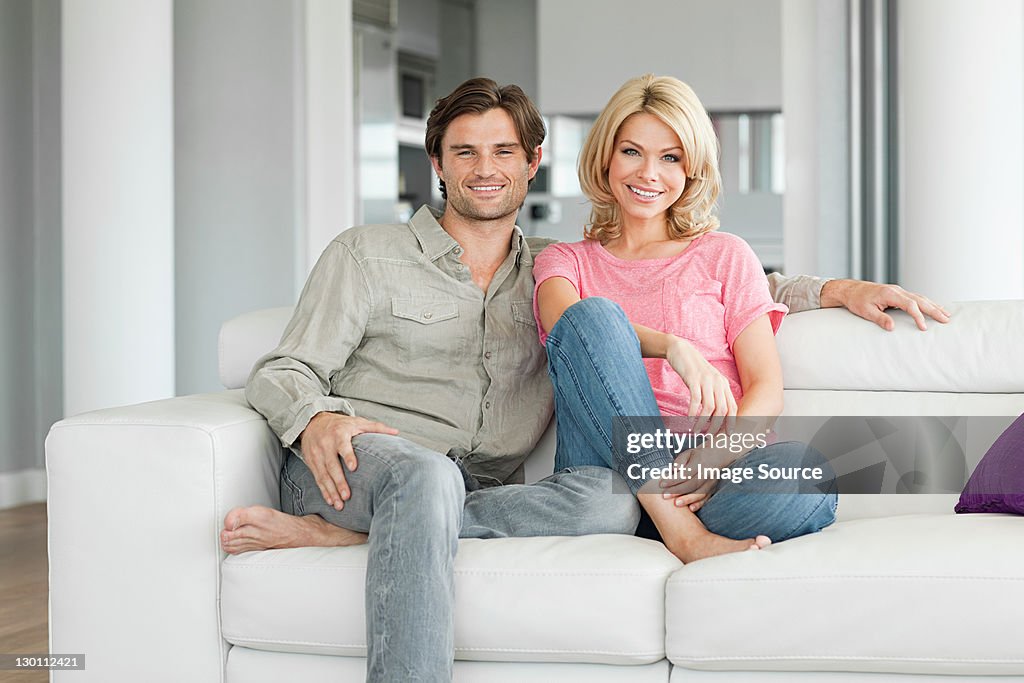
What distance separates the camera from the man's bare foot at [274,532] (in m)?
1.76

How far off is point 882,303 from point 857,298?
5 centimetres

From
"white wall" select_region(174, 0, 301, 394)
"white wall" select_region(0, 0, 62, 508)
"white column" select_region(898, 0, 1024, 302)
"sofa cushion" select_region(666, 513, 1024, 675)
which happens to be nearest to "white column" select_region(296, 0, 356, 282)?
"white wall" select_region(174, 0, 301, 394)

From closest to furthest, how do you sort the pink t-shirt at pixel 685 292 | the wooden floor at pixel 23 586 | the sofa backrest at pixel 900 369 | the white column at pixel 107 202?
1. the pink t-shirt at pixel 685 292
2. the sofa backrest at pixel 900 369
3. the wooden floor at pixel 23 586
4. the white column at pixel 107 202

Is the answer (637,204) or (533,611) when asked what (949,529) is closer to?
(533,611)

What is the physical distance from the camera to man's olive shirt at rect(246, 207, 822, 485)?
206cm

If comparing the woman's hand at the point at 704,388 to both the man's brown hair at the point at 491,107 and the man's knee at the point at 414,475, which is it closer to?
the man's knee at the point at 414,475

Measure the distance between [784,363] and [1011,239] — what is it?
1.49 m

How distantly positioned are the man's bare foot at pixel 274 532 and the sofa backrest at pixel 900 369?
1.77 feet

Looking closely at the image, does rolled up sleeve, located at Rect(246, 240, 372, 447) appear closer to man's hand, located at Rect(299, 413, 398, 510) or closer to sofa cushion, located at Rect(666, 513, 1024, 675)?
man's hand, located at Rect(299, 413, 398, 510)

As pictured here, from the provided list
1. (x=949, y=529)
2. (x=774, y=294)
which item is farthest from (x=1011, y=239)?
(x=949, y=529)

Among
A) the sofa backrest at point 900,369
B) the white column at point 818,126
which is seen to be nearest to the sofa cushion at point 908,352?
the sofa backrest at point 900,369

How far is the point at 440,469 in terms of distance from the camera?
→ 5.51 ft

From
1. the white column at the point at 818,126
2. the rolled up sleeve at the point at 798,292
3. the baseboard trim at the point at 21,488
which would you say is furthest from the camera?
the baseboard trim at the point at 21,488

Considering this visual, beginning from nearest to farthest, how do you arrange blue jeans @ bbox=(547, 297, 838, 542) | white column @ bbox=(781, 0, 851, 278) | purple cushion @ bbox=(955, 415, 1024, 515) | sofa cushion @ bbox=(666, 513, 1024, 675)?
sofa cushion @ bbox=(666, 513, 1024, 675) < blue jeans @ bbox=(547, 297, 838, 542) < purple cushion @ bbox=(955, 415, 1024, 515) < white column @ bbox=(781, 0, 851, 278)
